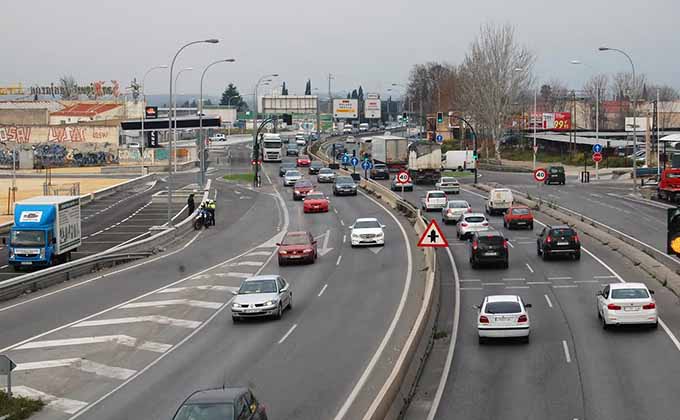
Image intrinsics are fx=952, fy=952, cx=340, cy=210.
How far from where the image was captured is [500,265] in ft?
119

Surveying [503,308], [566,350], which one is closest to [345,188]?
[503,308]

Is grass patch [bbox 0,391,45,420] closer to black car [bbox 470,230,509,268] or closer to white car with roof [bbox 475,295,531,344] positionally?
white car with roof [bbox 475,295,531,344]

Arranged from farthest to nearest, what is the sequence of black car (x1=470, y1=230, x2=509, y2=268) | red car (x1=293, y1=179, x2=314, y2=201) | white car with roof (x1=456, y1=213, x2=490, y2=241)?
red car (x1=293, y1=179, x2=314, y2=201), white car with roof (x1=456, y1=213, x2=490, y2=241), black car (x1=470, y1=230, x2=509, y2=268)

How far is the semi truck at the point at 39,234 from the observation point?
3984 centimetres

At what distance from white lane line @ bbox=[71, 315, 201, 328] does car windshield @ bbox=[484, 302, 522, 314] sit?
844 centimetres

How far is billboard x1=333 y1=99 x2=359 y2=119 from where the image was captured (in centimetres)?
18400

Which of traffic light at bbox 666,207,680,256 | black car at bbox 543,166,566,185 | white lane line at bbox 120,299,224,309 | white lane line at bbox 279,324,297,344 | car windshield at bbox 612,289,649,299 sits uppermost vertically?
traffic light at bbox 666,207,680,256

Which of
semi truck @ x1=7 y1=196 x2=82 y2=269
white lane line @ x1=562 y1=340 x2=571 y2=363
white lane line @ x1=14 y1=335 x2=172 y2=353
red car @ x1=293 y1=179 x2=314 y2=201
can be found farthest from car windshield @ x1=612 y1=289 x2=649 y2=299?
red car @ x1=293 y1=179 x2=314 y2=201

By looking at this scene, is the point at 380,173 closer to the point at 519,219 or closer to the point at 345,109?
the point at 519,219

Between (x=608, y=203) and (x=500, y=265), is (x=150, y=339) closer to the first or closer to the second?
(x=500, y=265)

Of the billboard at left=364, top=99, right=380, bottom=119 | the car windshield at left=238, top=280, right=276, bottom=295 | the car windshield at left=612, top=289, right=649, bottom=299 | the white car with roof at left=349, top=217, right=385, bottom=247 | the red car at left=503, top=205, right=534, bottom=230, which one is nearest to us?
the car windshield at left=612, top=289, right=649, bottom=299

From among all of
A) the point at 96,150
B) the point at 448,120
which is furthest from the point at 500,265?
the point at 448,120

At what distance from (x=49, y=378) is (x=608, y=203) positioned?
4801 cm

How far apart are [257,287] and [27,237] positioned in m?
16.3
